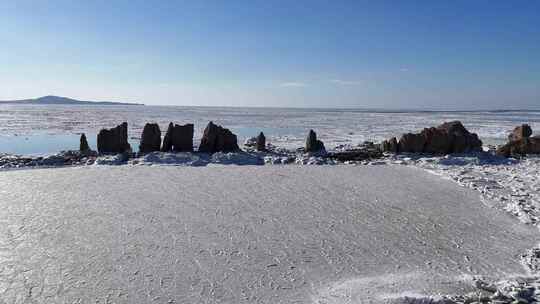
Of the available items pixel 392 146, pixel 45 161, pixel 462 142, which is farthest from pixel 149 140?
pixel 462 142

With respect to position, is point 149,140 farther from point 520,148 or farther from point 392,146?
point 520,148

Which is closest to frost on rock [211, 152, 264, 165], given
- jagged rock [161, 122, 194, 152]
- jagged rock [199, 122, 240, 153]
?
jagged rock [199, 122, 240, 153]

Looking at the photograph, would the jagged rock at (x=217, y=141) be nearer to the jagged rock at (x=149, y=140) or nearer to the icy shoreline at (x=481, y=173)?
the icy shoreline at (x=481, y=173)

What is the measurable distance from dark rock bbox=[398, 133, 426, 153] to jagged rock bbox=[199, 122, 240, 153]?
Answer: 7324 mm

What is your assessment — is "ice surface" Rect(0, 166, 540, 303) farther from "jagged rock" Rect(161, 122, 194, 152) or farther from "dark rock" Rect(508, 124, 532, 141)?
→ "dark rock" Rect(508, 124, 532, 141)

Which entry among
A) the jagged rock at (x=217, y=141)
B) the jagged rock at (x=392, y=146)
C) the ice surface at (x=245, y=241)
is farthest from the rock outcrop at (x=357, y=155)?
the ice surface at (x=245, y=241)

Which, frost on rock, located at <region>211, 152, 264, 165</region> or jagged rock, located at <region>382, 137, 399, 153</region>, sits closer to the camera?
frost on rock, located at <region>211, 152, 264, 165</region>

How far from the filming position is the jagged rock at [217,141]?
17484 mm

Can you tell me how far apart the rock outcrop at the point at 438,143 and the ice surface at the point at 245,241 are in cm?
625

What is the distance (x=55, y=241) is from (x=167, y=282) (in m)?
2.63

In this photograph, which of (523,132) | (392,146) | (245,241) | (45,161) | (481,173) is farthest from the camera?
(523,132)

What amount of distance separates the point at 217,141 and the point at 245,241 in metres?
11.1

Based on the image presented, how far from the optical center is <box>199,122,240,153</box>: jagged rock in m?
17.5

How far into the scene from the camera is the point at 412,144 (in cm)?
1755
